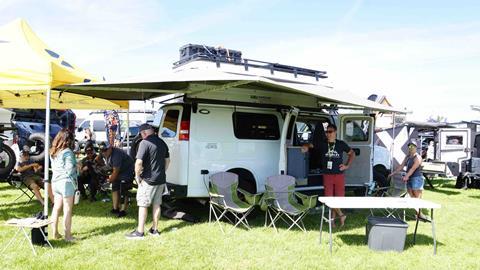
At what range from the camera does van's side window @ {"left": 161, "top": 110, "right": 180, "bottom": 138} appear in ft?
21.0

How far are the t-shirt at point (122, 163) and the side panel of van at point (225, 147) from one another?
4.63 feet

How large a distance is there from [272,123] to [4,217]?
4.68 metres

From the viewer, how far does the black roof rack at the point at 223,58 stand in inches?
268

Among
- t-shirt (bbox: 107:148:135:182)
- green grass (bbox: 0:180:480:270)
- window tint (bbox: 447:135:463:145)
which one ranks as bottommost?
green grass (bbox: 0:180:480:270)

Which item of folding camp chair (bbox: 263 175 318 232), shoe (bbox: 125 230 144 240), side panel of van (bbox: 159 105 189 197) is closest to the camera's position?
shoe (bbox: 125 230 144 240)

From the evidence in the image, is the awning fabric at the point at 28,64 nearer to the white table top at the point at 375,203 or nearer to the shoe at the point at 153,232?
the shoe at the point at 153,232

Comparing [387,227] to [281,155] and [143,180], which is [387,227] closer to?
[281,155]

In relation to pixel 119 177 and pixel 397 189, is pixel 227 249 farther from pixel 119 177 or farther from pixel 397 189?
pixel 397 189

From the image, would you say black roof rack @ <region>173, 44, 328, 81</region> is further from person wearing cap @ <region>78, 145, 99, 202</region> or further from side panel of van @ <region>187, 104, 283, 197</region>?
person wearing cap @ <region>78, 145, 99, 202</region>

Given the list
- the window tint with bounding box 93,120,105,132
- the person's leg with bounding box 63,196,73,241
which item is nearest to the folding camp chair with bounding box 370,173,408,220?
the person's leg with bounding box 63,196,73,241

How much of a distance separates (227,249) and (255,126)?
2.38 metres

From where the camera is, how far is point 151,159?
5.54m

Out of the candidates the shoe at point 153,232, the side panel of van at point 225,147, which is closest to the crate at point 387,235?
the side panel of van at point 225,147

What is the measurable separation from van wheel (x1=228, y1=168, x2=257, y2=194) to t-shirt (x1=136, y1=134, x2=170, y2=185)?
1.49 meters
